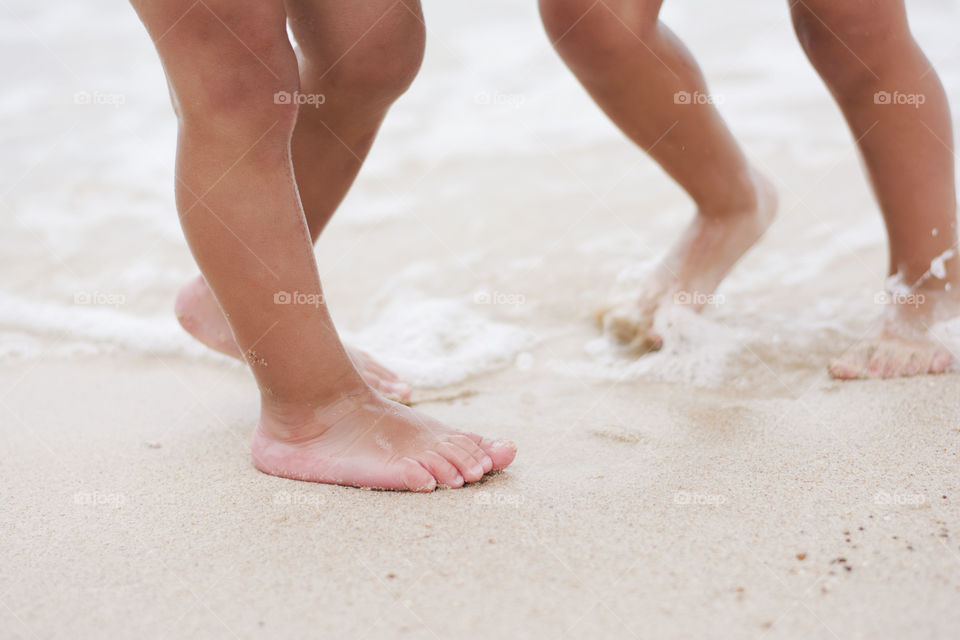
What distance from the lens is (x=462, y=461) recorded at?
1453 millimetres

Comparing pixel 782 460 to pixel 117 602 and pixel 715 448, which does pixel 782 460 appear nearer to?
pixel 715 448

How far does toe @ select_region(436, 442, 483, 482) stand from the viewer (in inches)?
56.7

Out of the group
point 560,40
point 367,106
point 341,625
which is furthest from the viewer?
point 560,40

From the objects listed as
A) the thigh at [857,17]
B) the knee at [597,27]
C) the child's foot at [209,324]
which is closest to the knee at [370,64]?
the knee at [597,27]

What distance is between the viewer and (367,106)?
169 centimetres

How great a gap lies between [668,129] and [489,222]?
4.33ft

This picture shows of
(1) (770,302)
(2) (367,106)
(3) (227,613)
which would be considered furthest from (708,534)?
(1) (770,302)

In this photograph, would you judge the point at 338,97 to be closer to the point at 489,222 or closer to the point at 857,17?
the point at 857,17

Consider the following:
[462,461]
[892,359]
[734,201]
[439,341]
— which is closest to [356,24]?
[462,461]

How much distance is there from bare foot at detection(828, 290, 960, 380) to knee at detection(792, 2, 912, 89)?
20.6 inches

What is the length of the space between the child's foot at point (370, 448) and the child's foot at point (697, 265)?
84 centimetres

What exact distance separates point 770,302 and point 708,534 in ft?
4.52

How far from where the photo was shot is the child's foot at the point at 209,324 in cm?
189

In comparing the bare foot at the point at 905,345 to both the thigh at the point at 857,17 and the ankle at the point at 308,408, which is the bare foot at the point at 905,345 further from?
the ankle at the point at 308,408
